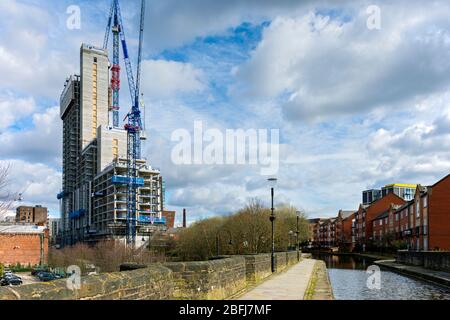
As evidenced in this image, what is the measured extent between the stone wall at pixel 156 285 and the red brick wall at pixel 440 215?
4674 cm

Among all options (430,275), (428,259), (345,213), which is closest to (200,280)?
(430,275)

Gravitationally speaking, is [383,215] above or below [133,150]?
below

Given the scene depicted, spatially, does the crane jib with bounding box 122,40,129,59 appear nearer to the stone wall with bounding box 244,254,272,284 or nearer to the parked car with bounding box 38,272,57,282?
the parked car with bounding box 38,272,57,282

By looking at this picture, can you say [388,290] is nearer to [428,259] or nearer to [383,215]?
[428,259]

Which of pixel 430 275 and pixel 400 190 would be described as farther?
pixel 400 190

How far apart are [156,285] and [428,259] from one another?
138 feet

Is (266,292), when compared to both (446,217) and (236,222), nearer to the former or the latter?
(236,222)

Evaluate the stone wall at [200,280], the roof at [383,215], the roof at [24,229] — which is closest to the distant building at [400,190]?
the roof at [383,215]

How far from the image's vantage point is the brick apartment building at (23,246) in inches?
3125

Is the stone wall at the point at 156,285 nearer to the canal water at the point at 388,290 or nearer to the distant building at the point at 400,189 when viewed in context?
the canal water at the point at 388,290

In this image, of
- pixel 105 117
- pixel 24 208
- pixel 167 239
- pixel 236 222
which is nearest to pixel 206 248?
pixel 236 222

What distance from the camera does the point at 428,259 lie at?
143ft
